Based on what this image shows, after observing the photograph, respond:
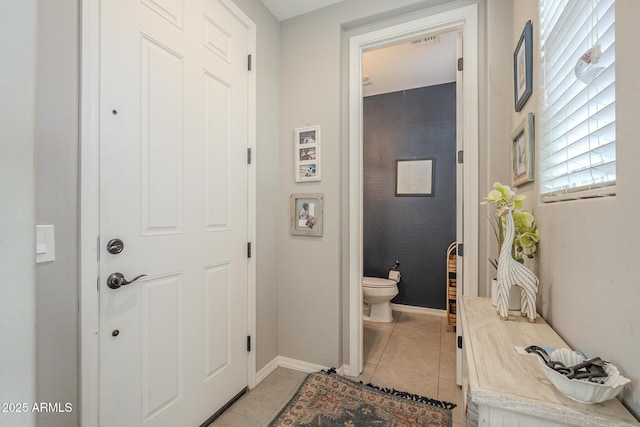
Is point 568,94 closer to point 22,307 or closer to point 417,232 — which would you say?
point 22,307

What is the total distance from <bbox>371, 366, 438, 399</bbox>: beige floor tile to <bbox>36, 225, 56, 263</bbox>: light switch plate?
1973 mm

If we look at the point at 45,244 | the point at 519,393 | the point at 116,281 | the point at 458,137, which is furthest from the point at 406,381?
the point at 45,244

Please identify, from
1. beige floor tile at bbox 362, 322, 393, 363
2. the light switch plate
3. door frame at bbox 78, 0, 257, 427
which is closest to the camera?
the light switch plate

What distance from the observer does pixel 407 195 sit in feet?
11.0

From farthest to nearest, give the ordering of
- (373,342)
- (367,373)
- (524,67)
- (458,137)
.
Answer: (373,342)
(367,373)
(458,137)
(524,67)

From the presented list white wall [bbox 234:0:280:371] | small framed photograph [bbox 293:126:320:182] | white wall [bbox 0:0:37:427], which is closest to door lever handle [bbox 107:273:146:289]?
white wall [bbox 0:0:37:427]

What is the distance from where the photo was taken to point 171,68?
1369 mm

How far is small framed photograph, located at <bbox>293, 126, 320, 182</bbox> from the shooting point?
2.07 m

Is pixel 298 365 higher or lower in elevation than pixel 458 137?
lower

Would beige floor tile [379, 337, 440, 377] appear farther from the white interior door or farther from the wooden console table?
the wooden console table

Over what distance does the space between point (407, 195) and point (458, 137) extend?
1.48 m

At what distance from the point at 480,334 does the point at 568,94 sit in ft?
2.79

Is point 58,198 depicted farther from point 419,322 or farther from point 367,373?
point 419,322

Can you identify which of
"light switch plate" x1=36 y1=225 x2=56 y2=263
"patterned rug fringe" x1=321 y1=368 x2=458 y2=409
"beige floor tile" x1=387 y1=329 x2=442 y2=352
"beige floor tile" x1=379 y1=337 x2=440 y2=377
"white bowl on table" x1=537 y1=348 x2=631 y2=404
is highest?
"light switch plate" x1=36 y1=225 x2=56 y2=263
